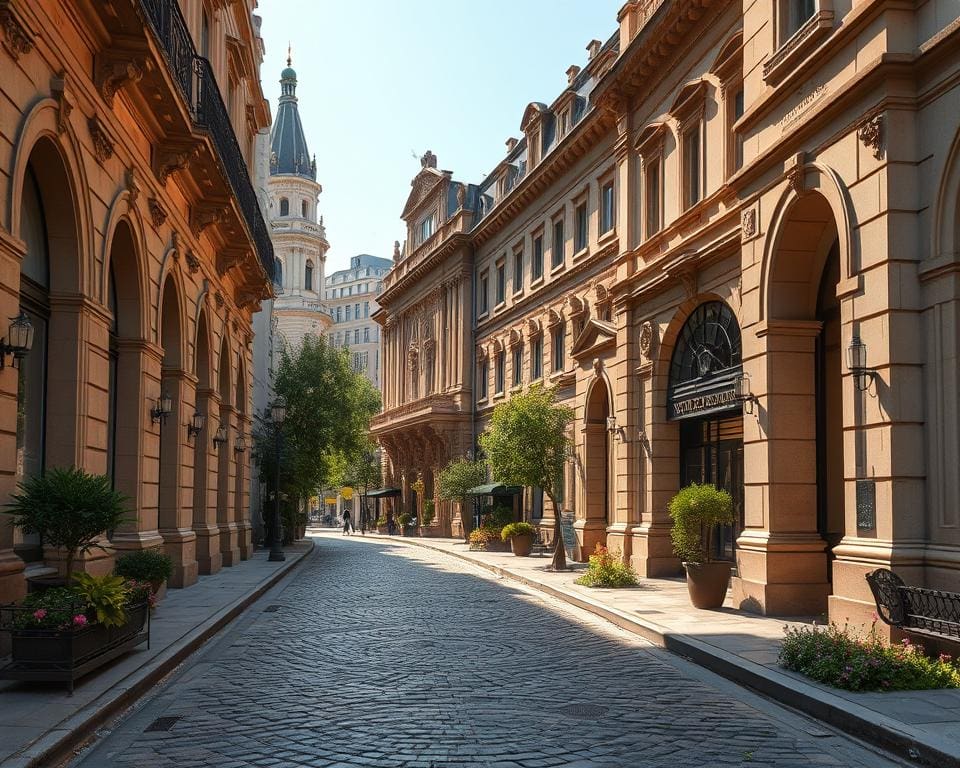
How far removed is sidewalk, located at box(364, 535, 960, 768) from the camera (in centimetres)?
767

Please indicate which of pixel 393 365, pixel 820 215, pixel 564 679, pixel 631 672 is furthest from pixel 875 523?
pixel 393 365

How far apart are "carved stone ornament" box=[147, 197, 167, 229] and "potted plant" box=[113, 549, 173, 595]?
5599 mm

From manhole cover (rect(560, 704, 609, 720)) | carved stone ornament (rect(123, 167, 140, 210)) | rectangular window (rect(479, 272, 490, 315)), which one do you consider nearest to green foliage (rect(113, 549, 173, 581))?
carved stone ornament (rect(123, 167, 140, 210))

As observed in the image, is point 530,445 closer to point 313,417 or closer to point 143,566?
point 143,566

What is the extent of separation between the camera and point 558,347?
120 feet

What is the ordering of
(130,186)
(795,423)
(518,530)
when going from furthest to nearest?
1. (518,530)
2. (795,423)
3. (130,186)

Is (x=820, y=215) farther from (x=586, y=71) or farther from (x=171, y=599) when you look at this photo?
(x=586, y=71)

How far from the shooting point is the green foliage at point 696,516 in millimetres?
16500

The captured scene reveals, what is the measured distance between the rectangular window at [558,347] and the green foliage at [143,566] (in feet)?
74.8

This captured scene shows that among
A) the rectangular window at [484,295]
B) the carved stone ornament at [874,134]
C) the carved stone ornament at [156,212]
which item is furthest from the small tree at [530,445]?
the rectangular window at [484,295]

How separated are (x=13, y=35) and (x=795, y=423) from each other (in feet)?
38.4

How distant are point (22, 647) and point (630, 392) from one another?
16.6m

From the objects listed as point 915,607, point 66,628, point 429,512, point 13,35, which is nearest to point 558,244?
point 429,512

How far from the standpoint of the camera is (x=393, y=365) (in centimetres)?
6100
